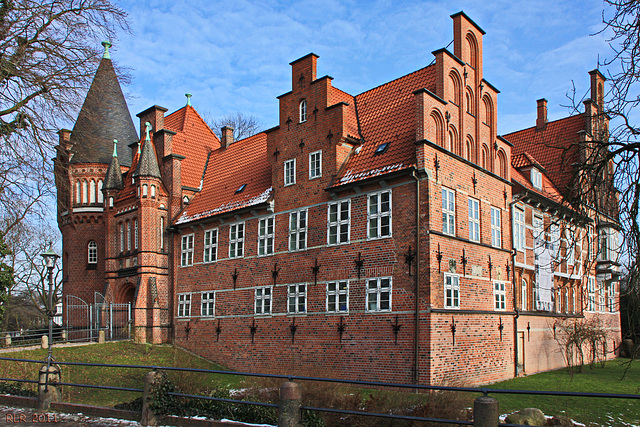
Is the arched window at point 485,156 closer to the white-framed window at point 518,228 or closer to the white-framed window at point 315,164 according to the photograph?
the white-framed window at point 518,228

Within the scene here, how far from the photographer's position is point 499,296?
63.4ft

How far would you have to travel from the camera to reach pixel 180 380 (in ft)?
38.9

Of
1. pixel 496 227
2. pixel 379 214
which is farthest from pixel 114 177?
pixel 496 227

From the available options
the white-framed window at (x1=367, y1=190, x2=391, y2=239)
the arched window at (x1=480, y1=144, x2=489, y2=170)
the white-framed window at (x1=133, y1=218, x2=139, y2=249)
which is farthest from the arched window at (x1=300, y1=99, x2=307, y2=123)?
the white-framed window at (x1=133, y1=218, x2=139, y2=249)

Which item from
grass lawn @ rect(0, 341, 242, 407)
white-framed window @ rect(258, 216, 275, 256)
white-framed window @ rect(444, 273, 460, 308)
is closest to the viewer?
grass lawn @ rect(0, 341, 242, 407)

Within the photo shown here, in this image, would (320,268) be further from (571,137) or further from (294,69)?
(571,137)

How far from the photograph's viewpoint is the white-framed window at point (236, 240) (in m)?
23.1

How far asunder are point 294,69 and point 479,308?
11005mm

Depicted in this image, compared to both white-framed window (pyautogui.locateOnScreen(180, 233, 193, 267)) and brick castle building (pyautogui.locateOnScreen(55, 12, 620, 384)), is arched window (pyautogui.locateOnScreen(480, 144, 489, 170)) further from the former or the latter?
white-framed window (pyautogui.locateOnScreen(180, 233, 193, 267))

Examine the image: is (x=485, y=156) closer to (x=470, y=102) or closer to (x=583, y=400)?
(x=470, y=102)

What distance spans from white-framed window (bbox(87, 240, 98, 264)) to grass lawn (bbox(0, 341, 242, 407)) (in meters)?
7.22

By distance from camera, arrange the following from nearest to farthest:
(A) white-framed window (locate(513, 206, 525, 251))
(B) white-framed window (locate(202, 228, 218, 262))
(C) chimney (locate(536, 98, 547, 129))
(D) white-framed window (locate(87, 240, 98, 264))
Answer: (A) white-framed window (locate(513, 206, 525, 251))
(B) white-framed window (locate(202, 228, 218, 262))
(D) white-framed window (locate(87, 240, 98, 264))
(C) chimney (locate(536, 98, 547, 129))

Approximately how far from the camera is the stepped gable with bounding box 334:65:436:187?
17.8 metres

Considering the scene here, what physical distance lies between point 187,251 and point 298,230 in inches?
309
